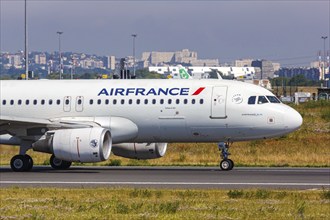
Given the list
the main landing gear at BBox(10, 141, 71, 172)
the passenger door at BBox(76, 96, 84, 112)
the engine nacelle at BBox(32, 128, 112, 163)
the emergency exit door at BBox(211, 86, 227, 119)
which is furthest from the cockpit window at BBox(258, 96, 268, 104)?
the main landing gear at BBox(10, 141, 71, 172)

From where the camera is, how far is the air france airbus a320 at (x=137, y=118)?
121ft

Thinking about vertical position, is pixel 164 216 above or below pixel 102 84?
below

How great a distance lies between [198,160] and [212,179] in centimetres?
1397

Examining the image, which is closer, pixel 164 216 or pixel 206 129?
pixel 164 216

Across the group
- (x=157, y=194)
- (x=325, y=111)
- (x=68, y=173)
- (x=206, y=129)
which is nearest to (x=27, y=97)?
(x=68, y=173)

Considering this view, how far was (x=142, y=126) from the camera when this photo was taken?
125 ft

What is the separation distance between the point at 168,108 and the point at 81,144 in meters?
3.90

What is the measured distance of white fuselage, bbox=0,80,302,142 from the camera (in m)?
37.1

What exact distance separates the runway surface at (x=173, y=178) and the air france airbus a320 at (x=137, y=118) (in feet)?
3.30

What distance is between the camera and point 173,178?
3281 centimetres

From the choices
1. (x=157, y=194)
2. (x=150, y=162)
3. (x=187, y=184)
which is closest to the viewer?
(x=157, y=194)

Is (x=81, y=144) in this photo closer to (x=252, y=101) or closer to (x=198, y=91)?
(x=198, y=91)

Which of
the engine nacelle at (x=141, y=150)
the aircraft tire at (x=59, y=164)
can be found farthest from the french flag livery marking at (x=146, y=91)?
the aircraft tire at (x=59, y=164)

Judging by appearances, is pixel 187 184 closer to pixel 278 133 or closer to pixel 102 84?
pixel 278 133
